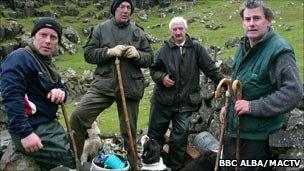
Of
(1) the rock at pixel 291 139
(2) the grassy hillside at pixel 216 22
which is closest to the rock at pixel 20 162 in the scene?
(1) the rock at pixel 291 139

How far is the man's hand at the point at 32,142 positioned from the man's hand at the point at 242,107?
250 cm

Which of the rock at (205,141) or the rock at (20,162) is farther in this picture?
the rock at (205,141)

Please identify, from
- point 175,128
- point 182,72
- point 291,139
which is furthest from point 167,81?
point 291,139

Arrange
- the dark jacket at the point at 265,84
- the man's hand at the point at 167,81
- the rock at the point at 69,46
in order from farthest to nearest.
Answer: the rock at the point at 69,46 < the man's hand at the point at 167,81 < the dark jacket at the point at 265,84

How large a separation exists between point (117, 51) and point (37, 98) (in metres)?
2.34

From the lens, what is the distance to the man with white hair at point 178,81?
9.51 m

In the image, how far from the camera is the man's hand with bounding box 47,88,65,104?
662 centimetres

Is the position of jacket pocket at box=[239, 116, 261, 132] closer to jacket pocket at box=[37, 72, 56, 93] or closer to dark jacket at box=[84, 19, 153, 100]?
jacket pocket at box=[37, 72, 56, 93]

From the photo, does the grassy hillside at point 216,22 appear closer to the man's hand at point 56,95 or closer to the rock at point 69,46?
the rock at point 69,46

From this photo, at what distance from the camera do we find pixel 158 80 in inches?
376

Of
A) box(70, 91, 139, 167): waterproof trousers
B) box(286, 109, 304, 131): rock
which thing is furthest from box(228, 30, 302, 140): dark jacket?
box(70, 91, 139, 167): waterproof trousers

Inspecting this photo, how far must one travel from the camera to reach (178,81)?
9.55m

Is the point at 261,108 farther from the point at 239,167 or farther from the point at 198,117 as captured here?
the point at 198,117

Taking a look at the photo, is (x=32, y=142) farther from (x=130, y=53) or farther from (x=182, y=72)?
(x=182, y=72)
